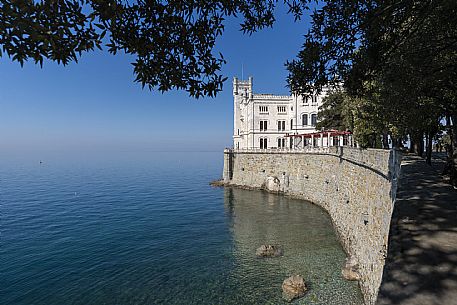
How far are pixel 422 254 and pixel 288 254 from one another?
15.2m

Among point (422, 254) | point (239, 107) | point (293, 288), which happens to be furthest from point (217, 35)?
point (239, 107)

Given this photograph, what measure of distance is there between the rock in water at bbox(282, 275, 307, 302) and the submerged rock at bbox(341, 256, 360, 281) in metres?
2.74

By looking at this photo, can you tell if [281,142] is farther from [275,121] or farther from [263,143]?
[275,121]

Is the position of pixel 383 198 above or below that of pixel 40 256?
above

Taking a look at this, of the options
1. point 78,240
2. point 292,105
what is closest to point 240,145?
point 292,105

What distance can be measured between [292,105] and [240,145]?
15.8 m

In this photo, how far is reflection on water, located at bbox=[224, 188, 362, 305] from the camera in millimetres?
13711

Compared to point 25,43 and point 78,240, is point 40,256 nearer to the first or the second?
point 78,240

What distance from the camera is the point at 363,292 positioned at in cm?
1313

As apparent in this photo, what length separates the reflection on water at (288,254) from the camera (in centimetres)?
1371

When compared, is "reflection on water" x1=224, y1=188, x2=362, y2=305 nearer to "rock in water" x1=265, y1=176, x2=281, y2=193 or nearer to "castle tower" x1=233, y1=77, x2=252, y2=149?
"rock in water" x1=265, y1=176, x2=281, y2=193

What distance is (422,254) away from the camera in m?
4.65

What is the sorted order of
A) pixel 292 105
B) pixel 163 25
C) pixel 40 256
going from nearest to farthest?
pixel 163 25, pixel 40 256, pixel 292 105

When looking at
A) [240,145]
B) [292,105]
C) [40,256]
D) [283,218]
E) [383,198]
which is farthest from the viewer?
[240,145]
